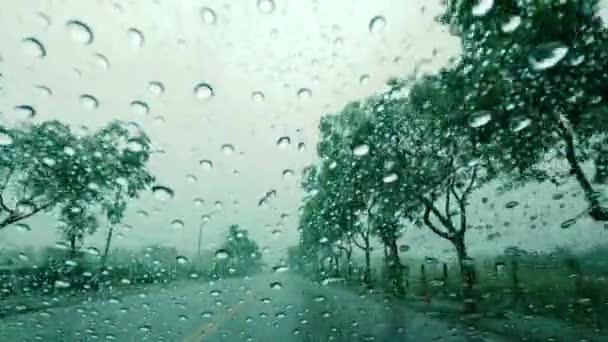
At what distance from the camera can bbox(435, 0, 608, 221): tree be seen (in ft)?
22.5

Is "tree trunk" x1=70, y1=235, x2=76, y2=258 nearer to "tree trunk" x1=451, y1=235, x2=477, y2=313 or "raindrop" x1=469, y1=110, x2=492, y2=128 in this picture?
"raindrop" x1=469, y1=110, x2=492, y2=128

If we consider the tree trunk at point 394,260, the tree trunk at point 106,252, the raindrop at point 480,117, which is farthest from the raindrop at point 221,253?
the raindrop at point 480,117

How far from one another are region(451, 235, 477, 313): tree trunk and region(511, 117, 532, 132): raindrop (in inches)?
161

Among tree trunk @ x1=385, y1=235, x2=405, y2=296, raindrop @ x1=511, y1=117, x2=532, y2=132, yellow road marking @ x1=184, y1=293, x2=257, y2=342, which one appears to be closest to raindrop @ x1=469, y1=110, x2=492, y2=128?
raindrop @ x1=511, y1=117, x2=532, y2=132

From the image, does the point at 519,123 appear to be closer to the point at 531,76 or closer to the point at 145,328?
the point at 531,76

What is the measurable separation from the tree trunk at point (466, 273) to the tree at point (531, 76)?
370cm

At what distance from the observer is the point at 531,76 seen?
6.93m

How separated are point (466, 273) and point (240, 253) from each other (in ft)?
18.7

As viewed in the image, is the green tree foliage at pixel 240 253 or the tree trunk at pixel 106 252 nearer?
the tree trunk at pixel 106 252

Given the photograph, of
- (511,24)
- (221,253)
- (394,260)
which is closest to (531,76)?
(511,24)

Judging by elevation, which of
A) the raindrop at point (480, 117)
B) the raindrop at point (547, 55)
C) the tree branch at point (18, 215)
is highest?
the raindrop at point (547, 55)

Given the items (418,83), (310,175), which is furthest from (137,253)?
(418,83)

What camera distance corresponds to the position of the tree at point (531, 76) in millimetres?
6844

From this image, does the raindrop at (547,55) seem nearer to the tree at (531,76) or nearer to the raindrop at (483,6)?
the tree at (531,76)
